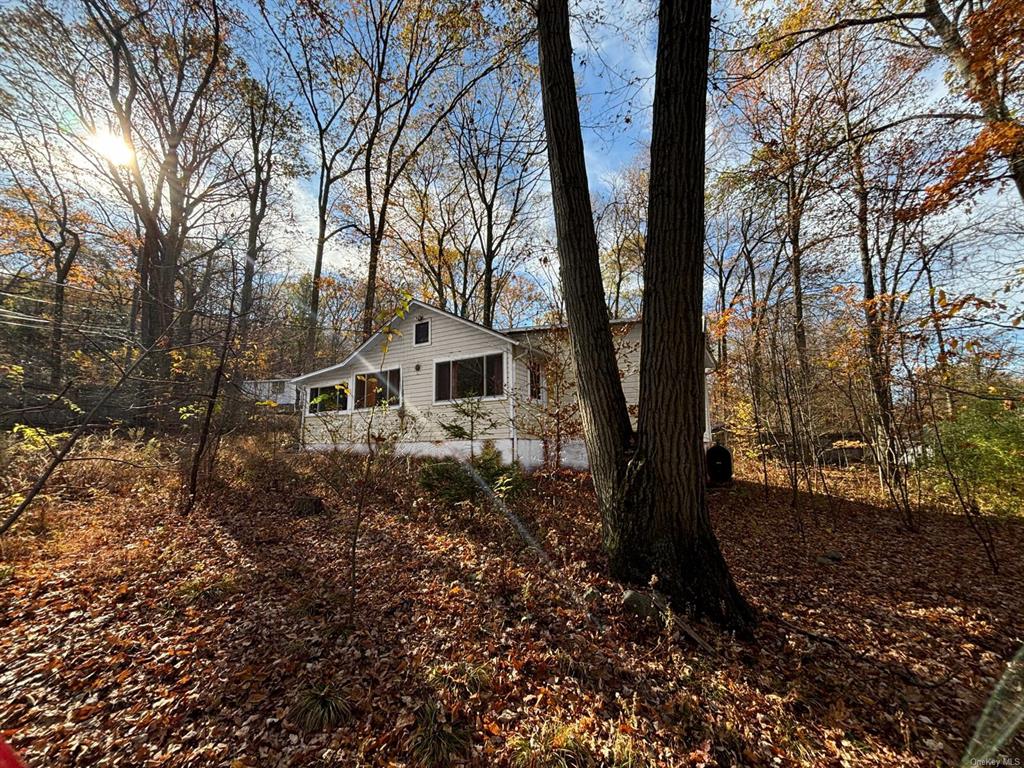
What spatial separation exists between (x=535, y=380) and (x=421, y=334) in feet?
13.2

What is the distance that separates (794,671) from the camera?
2.67m

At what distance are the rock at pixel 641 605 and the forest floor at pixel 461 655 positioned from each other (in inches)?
3.0

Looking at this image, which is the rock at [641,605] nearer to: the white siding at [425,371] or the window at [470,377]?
the white siding at [425,371]

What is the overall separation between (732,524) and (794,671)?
13.5 feet

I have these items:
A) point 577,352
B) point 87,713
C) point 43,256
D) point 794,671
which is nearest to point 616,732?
point 794,671

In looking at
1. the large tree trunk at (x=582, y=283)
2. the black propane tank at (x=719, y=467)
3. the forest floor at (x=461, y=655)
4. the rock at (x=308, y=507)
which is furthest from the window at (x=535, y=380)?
the large tree trunk at (x=582, y=283)

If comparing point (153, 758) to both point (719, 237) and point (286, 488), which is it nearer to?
point (286, 488)

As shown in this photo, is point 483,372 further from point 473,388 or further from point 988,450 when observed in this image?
point 988,450

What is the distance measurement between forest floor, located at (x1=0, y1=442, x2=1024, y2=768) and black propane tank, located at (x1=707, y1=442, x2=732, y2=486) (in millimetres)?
3818

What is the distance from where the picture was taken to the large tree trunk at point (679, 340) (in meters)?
3.21

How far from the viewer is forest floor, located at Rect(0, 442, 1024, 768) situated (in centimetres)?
211

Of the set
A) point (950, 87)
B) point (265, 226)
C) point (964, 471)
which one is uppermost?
point (265, 226)

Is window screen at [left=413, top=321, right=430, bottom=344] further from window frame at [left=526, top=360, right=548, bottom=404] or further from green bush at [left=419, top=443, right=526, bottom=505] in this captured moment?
green bush at [left=419, top=443, right=526, bottom=505]

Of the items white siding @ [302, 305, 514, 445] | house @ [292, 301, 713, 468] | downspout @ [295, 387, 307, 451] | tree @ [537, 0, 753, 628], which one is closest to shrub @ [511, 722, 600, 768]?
tree @ [537, 0, 753, 628]
